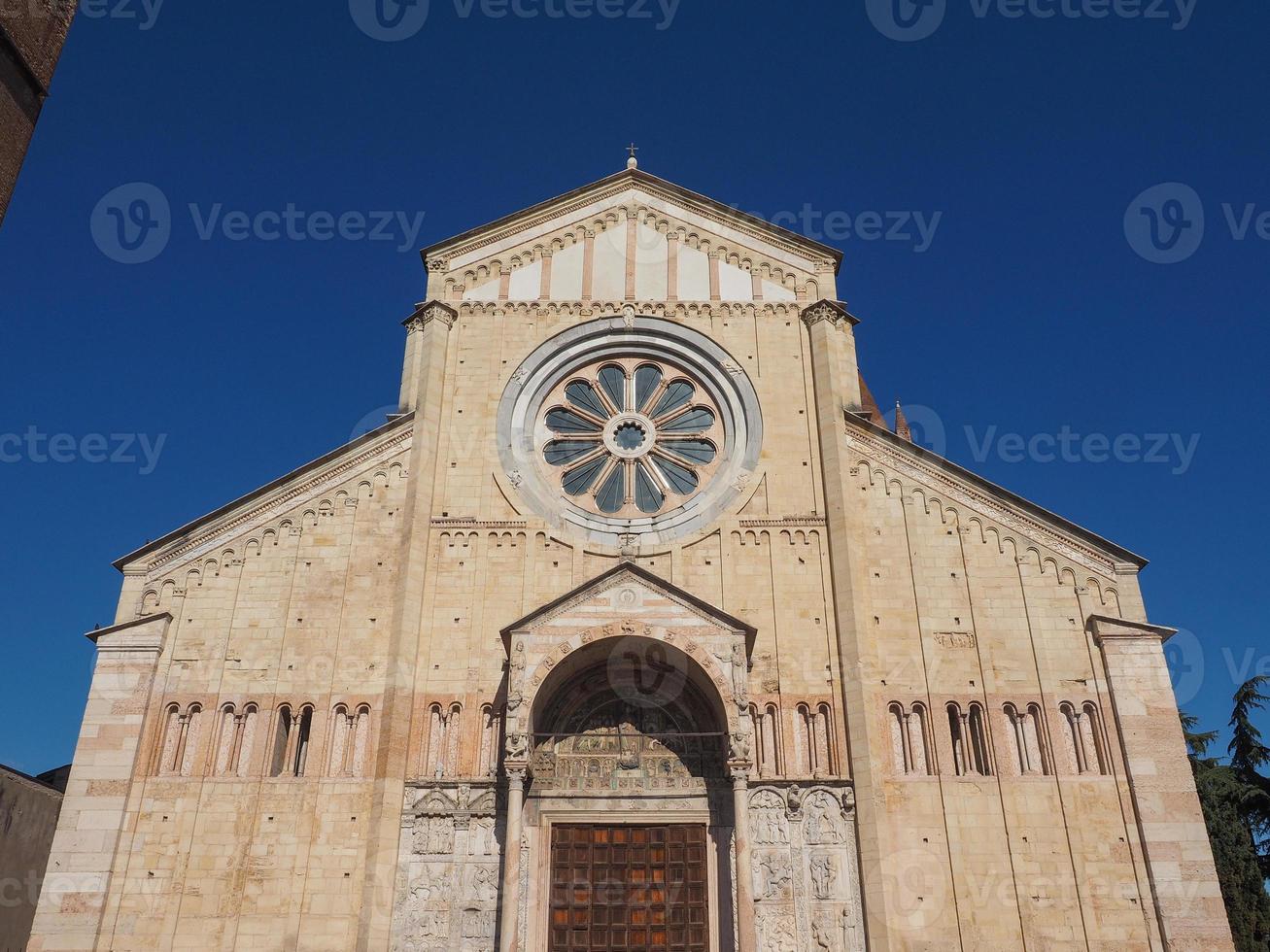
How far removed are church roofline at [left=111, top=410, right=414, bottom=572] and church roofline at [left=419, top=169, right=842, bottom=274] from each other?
14.5 ft

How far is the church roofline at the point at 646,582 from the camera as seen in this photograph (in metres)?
15.9

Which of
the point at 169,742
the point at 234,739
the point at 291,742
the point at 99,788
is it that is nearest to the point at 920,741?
the point at 291,742

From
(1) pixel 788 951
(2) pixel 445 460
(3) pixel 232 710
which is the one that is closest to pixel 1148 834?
(1) pixel 788 951

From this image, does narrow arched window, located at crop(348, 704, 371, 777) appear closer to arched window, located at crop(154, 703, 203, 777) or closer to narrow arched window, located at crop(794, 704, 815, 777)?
arched window, located at crop(154, 703, 203, 777)

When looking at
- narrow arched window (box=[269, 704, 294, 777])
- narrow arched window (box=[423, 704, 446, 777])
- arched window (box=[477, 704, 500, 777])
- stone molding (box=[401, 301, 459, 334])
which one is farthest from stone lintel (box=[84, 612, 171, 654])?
stone molding (box=[401, 301, 459, 334])

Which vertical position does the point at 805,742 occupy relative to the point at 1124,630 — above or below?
below

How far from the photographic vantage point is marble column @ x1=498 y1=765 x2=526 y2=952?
14142 mm

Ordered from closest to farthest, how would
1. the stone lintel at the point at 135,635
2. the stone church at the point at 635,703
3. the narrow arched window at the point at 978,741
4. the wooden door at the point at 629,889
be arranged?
the stone church at the point at 635,703, the wooden door at the point at 629,889, the narrow arched window at the point at 978,741, the stone lintel at the point at 135,635

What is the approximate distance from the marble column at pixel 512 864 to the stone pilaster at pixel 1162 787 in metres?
9.31

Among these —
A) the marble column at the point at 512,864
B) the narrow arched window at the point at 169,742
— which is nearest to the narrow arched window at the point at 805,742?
the marble column at the point at 512,864

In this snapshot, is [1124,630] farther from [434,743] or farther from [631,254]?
[631,254]

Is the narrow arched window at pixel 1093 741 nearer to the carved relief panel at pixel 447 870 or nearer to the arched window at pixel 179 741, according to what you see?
the carved relief panel at pixel 447 870

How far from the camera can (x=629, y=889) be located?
15.7 m

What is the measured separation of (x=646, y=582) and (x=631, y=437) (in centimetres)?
429
